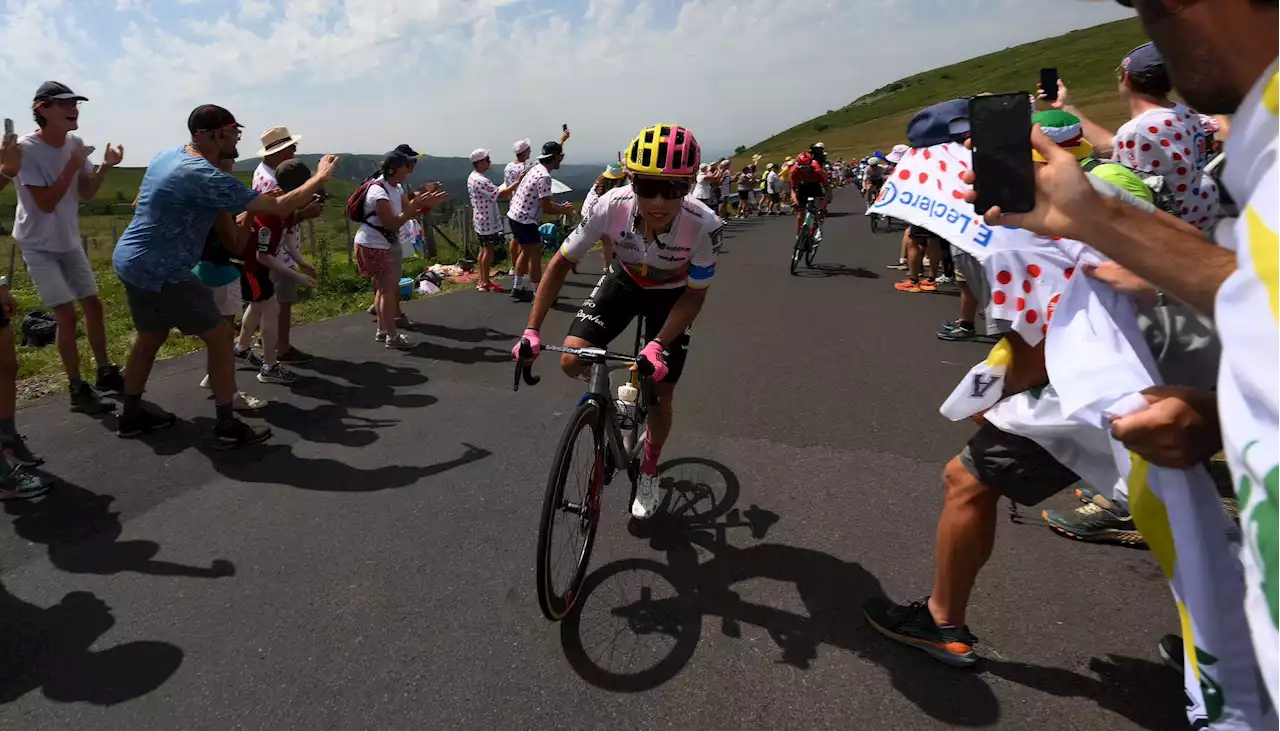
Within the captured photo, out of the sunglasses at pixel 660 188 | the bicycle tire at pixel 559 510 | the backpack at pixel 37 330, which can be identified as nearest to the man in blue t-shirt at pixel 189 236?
the backpack at pixel 37 330

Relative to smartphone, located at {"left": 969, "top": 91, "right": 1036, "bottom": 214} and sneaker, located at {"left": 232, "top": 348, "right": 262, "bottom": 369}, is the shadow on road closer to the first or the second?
sneaker, located at {"left": 232, "top": 348, "right": 262, "bottom": 369}

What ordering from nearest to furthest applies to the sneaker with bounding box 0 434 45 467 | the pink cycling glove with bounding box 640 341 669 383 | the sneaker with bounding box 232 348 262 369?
the pink cycling glove with bounding box 640 341 669 383 < the sneaker with bounding box 0 434 45 467 < the sneaker with bounding box 232 348 262 369

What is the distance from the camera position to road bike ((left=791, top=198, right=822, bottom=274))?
11579 mm

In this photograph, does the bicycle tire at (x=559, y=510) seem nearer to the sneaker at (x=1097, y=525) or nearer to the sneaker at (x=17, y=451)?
the sneaker at (x=1097, y=525)

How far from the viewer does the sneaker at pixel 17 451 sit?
13.4ft

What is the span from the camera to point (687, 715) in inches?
96.5

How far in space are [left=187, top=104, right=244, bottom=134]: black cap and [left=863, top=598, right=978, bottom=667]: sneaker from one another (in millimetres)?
4763

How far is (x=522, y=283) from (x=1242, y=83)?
8.96 metres

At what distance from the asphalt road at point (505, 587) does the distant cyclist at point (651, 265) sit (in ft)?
2.79

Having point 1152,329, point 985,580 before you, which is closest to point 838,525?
point 985,580

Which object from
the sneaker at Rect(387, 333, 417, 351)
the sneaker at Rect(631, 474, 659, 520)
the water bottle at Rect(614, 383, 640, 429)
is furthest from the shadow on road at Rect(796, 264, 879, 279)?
the water bottle at Rect(614, 383, 640, 429)

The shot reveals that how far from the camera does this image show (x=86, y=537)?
364 cm

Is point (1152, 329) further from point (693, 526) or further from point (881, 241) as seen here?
point (881, 241)

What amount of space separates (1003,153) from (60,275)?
646 centimetres
